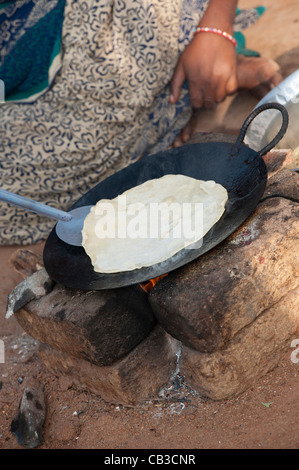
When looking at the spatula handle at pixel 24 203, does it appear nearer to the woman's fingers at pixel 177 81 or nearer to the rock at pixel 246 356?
the rock at pixel 246 356

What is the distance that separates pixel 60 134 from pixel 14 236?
0.65m

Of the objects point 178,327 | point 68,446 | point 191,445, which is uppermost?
point 178,327

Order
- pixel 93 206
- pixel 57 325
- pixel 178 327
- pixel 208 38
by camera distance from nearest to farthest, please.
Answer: pixel 178 327
pixel 57 325
pixel 93 206
pixel 208 38

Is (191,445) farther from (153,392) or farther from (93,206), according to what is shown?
(93,206)

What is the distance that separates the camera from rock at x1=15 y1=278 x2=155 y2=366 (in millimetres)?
1540

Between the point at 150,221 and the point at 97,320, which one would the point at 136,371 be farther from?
the point at 150,221

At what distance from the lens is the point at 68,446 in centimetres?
164

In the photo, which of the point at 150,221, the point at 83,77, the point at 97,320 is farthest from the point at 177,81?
the point at 97,320

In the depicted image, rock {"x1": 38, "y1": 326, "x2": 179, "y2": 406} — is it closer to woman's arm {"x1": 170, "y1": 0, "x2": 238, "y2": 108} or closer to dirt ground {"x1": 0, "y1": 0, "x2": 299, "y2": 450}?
dirt ground {"x1": 0, "y1": 0, "x2": 299, "y2": 450}

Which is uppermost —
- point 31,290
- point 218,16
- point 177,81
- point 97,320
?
point 218,16

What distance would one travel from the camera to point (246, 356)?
152 cm

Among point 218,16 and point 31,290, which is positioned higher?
point 218,16

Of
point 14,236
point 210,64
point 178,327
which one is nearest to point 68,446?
point 178,327

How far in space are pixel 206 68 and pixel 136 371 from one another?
185cm
